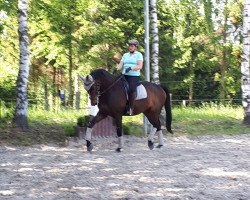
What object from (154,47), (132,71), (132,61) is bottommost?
(132,71)

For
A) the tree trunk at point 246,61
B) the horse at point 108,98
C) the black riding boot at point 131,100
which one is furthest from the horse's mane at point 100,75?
the tree trunk at point 246,61

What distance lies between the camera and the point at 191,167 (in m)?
8.17

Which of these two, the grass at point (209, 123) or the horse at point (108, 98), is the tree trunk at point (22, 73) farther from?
the grass at point (209, 123)

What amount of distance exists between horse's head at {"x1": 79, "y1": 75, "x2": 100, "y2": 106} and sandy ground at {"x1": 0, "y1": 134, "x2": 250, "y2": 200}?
120 cm

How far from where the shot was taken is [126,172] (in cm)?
764

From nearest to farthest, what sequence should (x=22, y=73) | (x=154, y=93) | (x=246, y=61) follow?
1. (x=154, y=93)
2. (x=22, y=73)
3. (x=246, y=61)

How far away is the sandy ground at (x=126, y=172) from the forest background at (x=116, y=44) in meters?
7.12

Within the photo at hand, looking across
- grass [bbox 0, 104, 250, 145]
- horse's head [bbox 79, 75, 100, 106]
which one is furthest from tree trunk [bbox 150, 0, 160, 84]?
horse's head [bbox 79, 75, 100, 106]

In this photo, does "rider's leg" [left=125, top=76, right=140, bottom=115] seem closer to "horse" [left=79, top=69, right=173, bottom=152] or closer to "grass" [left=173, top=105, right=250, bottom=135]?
"horse" [left=79, top=69, right=173, bottom=152]

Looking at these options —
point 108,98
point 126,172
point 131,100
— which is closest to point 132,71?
point 131,100

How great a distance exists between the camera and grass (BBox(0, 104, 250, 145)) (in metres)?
12.1

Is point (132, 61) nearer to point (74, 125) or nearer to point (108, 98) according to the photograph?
point (108, 98)

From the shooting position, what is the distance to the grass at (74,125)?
477 inches

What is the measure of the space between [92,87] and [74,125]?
355 centimetres
